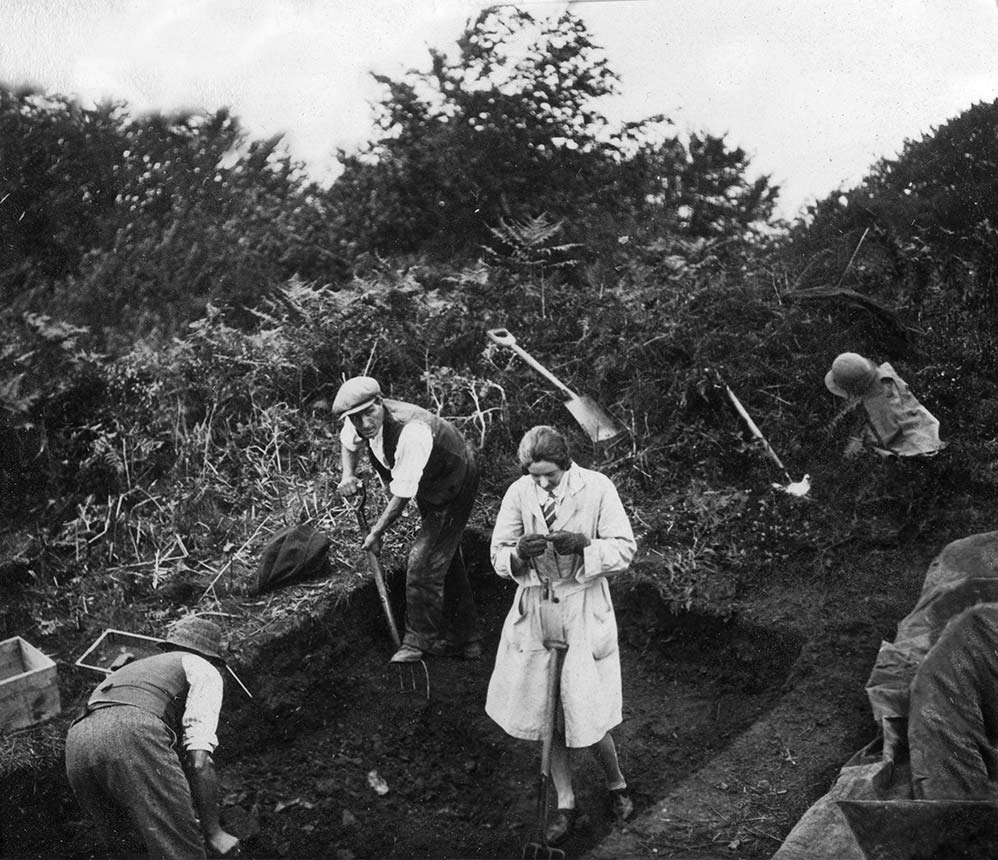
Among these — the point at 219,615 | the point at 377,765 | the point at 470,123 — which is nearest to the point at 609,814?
the point at 377,765

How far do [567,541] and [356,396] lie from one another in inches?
63.1

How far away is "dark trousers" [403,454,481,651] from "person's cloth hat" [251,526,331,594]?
0.93 meters

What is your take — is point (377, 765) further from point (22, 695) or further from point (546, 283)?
point (546, 283)

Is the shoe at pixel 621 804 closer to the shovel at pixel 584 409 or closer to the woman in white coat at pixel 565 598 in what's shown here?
the woman in white coat at pixel 565 598

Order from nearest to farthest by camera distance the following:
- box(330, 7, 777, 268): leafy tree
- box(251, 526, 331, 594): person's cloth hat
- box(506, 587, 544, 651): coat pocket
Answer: box(506, 587, 544, 651): coat pocket → box(251, 526, 331, 594): person's cloth hat → box(330, 7, 777, 268): leafy tree

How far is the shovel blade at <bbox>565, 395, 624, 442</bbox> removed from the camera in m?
8.00

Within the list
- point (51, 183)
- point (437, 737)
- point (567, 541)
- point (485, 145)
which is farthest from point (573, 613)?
point (51, 183)

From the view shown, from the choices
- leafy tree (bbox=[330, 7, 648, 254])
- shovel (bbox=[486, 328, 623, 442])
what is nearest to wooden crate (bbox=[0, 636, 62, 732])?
shovel (bbox=[486, 328, 623, 442])

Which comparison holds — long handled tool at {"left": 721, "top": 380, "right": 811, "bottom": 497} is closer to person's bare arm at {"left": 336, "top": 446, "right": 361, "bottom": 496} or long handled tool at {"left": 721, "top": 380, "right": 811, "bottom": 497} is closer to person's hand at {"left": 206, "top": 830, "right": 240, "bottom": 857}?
person's bare arm at {"left": 336, "top": 446, "right": 361, "bottom": 496}

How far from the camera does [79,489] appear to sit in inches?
310

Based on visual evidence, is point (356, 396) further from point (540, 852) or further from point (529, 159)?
point (529, 159)

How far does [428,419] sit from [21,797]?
307 centimetres

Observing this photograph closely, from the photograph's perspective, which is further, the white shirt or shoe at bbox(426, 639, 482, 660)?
shoe at bbox(426, 639, 482, 660)

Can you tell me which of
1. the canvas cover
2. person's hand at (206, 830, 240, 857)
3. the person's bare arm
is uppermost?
the person's bare arm
